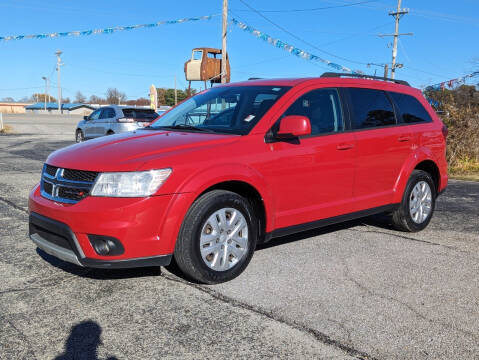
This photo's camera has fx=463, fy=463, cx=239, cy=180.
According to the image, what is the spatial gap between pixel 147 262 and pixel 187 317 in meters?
0.54

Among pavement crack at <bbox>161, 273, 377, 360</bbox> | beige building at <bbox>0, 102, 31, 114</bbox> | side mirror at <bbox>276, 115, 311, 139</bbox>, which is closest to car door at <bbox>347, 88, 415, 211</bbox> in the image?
side mirror at <bbox>276, 115, 311, 139</bbox>

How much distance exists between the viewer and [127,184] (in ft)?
11.2

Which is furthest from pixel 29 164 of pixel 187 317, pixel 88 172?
pixel 187 317

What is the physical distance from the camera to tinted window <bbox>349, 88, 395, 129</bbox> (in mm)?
4930

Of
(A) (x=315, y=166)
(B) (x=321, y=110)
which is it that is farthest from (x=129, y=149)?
(B) (x=321, y=110)

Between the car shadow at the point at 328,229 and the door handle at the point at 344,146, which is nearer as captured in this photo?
the door handle at the point at 344,146

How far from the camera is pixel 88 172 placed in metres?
3.53

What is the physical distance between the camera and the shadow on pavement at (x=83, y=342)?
2.69 metres

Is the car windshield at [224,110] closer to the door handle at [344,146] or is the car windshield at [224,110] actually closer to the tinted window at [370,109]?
the door handle at [344,146]

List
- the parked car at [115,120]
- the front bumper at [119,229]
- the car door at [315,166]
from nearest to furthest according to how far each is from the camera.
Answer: the front bumper at [119,229]
the car door at [315,166]
the parked car at [115,120]

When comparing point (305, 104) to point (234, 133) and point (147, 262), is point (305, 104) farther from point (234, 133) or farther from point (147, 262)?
point (147, 262)

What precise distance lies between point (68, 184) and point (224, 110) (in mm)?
1731

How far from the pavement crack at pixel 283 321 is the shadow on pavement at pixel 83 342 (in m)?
0.93

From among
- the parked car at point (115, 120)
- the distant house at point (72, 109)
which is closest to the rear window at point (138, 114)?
the parked car at point (115, 120)
